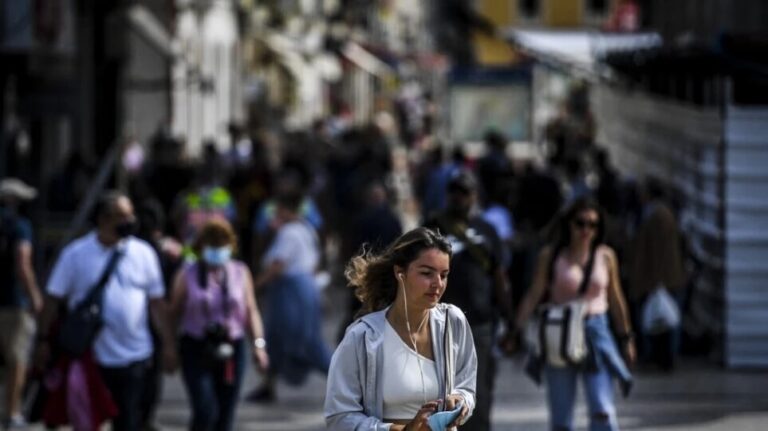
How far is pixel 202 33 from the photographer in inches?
1558

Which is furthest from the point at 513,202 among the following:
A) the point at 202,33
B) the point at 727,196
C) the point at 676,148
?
the point at 202,33

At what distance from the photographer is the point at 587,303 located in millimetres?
11648

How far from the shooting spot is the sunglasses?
11609mm

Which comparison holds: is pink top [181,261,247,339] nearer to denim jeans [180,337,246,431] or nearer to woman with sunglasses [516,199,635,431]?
denim jeans [180,337,246,431]

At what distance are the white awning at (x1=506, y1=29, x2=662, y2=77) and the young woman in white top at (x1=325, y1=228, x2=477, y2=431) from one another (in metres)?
28.4

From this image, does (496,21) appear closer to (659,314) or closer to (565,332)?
(659,314)

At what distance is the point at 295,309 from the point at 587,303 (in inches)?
174

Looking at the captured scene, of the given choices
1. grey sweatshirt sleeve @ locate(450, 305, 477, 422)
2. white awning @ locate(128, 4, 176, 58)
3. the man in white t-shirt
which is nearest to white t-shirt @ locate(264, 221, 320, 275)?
the man in white t-shirt

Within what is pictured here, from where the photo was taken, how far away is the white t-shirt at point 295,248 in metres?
15.4

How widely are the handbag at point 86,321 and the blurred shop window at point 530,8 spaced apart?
2939 inches

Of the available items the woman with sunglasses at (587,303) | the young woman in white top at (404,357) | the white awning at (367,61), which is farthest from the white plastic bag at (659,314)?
the white awning at (367,61)

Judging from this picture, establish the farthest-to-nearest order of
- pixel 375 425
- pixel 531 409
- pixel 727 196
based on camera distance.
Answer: pixel 727 196
pixel 531 409
pixel 375 425

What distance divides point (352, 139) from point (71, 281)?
74.4 feet

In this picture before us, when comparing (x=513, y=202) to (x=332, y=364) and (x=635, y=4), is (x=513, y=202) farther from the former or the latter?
(x=635, y=4)
